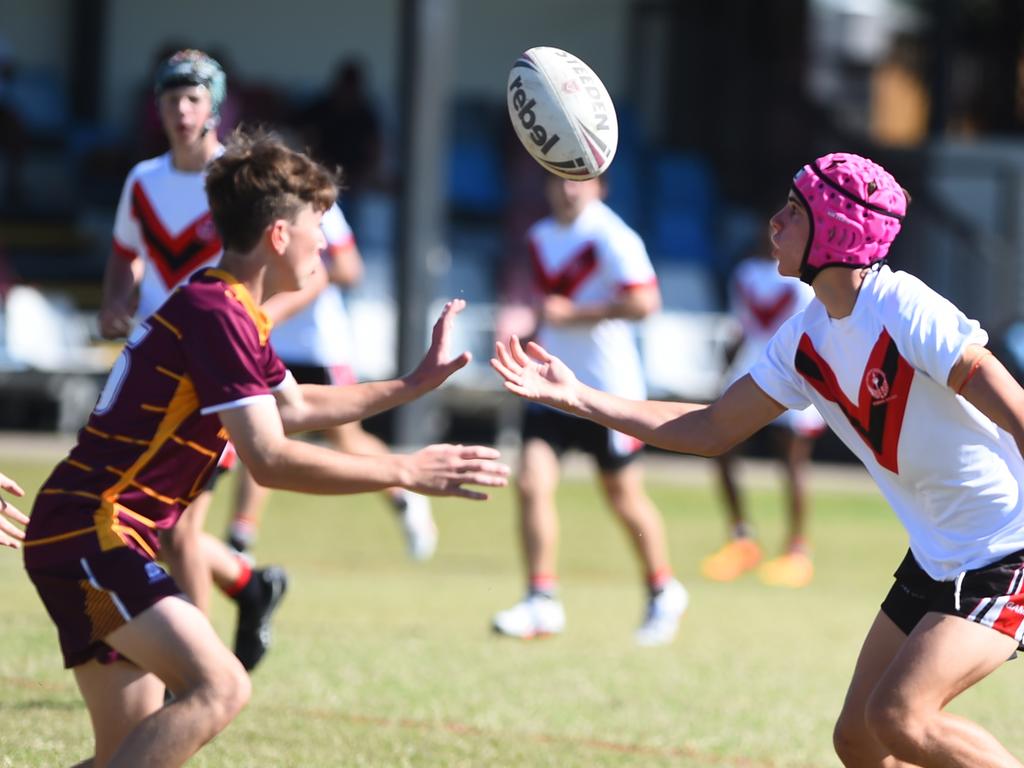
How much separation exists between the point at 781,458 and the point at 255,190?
27.6 ft

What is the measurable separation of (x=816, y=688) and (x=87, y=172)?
15480 millimetres

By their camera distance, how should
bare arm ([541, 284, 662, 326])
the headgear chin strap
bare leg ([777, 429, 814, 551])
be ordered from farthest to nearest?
bare leg ([777, 429, 814, 551]) < bare arm ([541, 284, 662, 326]) < the headgear chin strap

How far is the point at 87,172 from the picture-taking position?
21.3m

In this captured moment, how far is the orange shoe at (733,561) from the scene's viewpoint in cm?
1236

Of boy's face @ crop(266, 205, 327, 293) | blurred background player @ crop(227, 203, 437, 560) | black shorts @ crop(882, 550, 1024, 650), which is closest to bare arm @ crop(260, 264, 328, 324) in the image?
blurred background player @ crop(227, 203, 437, 560)

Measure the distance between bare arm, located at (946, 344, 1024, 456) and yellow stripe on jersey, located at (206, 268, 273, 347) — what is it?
170 centimetres

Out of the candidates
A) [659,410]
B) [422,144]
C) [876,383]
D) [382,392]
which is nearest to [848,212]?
[876,383]

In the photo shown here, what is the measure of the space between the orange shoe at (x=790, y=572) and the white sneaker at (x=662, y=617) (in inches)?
126

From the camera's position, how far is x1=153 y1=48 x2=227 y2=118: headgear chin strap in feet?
23.1

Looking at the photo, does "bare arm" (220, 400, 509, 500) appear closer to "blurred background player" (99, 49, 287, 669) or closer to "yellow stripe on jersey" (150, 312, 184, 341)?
"yellow stripe on jersey" (150, 312, 184, 341)

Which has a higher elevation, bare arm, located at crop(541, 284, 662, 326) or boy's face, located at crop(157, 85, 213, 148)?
boy's face, located at crop(157, 85, 213, 148)

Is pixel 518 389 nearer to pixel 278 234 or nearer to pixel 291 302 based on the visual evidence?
pixel 278 234

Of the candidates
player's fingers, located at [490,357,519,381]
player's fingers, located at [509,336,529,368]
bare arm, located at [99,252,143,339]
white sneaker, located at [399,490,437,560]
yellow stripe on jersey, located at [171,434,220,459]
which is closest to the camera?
yellow stripe on jersey, located at [171,434,220,459]

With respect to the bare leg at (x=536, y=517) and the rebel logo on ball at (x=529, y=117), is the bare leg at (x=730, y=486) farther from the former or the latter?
the rebel logo on ball at (x=529, y=117)
